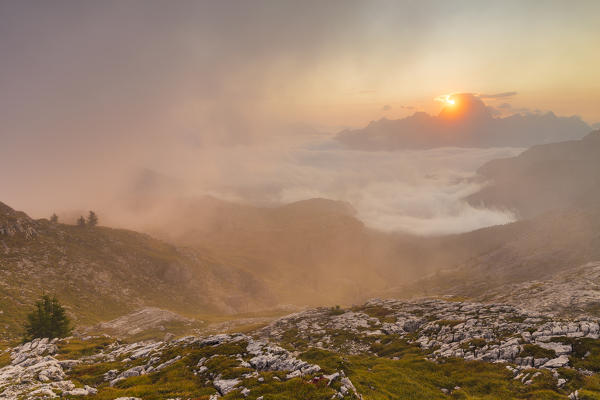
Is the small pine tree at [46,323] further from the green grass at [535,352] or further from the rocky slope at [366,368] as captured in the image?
the green grass at [535,352]

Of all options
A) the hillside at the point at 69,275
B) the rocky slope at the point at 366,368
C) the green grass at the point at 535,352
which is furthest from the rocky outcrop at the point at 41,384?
the hillside at the point at 69,275

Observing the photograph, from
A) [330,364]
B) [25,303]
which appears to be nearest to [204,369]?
[330,364]

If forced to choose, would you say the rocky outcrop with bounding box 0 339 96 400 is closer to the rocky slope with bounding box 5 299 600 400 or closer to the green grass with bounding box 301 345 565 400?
the rocky slope with bounding box 5 299 600 400

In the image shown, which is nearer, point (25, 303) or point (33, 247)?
point (25, 303)

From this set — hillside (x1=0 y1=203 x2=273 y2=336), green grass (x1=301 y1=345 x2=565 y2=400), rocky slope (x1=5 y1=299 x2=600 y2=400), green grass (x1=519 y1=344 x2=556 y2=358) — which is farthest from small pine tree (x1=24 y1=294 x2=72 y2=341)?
green grass (x1=519 y1=344 x2=556 y2=358)

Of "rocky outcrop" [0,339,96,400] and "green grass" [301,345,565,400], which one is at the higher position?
"rocky outcrop" [0,339,96,400]

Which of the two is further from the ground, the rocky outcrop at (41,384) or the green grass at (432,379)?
the rocky outcrop at (41,384)

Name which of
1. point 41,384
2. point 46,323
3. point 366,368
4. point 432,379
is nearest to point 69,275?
point 46,323

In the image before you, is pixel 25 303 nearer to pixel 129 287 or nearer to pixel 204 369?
pixel 129 287
